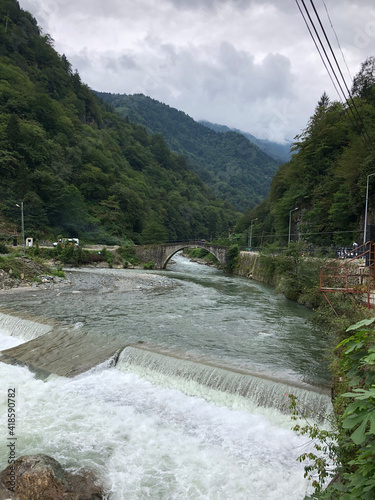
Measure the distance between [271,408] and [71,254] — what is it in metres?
43.0

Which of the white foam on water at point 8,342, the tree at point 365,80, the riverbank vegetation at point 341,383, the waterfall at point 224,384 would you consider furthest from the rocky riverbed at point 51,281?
the tree at point 365,80

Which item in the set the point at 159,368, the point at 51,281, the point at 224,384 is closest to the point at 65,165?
the point at 51,281

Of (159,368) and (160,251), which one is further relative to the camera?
(160,251)

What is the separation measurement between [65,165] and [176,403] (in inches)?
2813

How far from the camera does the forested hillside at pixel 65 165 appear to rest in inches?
2372

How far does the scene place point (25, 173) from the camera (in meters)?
59.6

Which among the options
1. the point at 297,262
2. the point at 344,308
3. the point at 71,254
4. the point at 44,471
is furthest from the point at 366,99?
the point at 44,471

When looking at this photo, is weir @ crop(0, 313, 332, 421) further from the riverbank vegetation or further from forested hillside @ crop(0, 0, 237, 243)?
forested hillside @ crop(0, 0, 237, 243)

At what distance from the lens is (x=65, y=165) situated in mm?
71625

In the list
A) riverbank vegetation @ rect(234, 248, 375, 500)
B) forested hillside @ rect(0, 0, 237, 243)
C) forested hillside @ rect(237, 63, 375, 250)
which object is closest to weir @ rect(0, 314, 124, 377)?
riverbank vegetation @ rect(234, 248, 375, 500)

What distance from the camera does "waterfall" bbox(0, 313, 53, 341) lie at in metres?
15.5

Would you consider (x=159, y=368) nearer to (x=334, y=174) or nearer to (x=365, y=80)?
(x=334, y=174)

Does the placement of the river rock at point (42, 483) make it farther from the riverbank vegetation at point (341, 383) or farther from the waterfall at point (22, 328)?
the waterfall at point (22, 328)

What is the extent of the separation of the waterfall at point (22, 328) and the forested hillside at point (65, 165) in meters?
40.9
